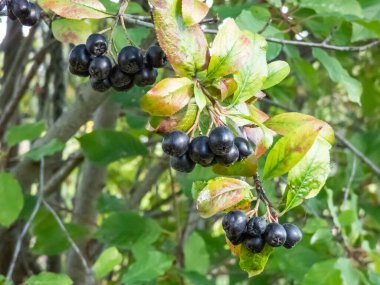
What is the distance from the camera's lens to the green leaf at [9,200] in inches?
54.5

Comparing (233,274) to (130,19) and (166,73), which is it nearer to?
(166,73)

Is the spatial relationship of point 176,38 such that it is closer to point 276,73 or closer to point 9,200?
point 276,73

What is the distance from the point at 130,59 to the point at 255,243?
25 cm

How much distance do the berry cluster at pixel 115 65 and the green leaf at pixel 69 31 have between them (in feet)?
0.40

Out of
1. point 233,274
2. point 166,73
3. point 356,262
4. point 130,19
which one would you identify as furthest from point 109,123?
point 130,19

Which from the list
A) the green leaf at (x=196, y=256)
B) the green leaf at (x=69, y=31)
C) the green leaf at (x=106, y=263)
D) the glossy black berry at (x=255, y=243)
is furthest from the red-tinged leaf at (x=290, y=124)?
the green leaf at (x=196, y=256)

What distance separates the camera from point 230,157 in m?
0.66

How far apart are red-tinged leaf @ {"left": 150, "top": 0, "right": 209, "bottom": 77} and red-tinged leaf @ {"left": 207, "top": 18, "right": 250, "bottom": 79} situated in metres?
0.02

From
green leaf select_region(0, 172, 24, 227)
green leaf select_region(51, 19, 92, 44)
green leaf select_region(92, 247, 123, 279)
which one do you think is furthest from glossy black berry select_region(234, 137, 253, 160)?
green leaf select_region(0, 172, 24, 227)

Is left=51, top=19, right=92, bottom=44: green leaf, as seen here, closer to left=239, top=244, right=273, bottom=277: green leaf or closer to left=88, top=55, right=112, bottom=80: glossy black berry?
left=88, top=55, right=112, bottom=80: glossy black berry

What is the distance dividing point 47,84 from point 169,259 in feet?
3.49

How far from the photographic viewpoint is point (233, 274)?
1.87 meters

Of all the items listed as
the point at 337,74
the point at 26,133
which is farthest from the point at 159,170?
the point at 337,74

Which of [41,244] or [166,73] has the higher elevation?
[166,73]
